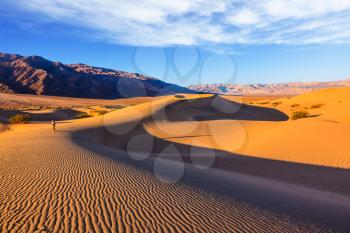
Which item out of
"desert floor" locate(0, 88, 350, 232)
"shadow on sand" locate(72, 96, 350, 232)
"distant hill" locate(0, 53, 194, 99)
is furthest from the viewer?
"distant hill" locate(0, 53, 194, 99)

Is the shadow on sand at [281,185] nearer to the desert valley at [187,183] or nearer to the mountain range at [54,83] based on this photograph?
the desert valley at [187,183]

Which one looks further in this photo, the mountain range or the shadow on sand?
the mountain range

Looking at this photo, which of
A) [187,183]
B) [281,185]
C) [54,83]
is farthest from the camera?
[54,83]

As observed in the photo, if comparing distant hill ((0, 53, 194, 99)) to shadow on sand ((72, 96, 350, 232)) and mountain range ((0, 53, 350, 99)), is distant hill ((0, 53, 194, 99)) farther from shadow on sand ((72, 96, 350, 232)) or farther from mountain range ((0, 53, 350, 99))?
shadow on sand ((72, 96, 350, 232))

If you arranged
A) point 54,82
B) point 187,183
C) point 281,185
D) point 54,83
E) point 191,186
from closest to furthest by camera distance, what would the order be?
point 191,186 → point 187,183 → point 281,185 → point 54,83 → point 54,82

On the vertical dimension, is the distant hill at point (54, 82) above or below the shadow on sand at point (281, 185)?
above

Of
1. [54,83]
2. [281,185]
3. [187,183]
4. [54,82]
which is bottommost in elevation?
[281,185]

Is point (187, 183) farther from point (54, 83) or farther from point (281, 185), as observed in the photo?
point (54, 83)

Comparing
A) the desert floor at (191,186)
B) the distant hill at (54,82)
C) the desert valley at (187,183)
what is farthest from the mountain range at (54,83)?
the desert floor at (191,186)

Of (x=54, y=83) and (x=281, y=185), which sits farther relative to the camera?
(x=54, y=83)

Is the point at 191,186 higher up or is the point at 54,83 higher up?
the point at 54,83

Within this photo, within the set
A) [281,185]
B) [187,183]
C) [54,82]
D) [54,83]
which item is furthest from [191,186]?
[54,82]

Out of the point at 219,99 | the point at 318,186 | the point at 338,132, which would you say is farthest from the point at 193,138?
the point at 219,99

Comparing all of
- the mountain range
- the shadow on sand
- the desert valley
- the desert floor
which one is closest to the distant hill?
the mountain range
